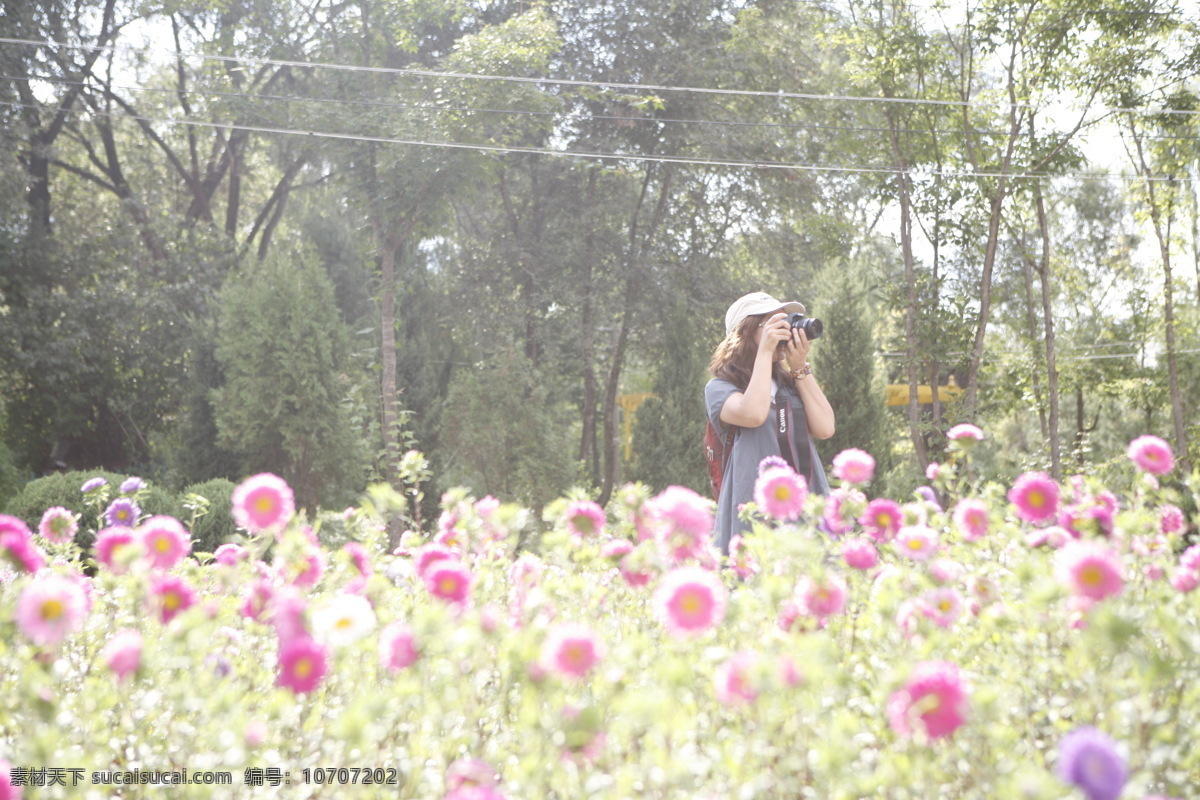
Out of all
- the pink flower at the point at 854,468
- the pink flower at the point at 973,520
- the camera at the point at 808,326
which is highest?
the camera at the point at 808,326

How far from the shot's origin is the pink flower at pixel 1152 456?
1716mm

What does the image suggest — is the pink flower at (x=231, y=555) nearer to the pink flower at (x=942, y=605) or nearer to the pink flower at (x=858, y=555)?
the pink flower at (x=858, y=555)

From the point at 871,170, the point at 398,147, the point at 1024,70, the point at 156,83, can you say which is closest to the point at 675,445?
the point at 871,170

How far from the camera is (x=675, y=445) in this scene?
9.76 meters

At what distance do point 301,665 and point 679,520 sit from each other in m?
0.62

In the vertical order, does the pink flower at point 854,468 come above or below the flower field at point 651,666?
above

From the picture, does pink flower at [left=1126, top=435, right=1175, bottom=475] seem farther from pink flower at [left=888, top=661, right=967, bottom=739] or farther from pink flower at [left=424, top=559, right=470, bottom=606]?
pink flower at [left=424, top=559, right=470, bottom=606]

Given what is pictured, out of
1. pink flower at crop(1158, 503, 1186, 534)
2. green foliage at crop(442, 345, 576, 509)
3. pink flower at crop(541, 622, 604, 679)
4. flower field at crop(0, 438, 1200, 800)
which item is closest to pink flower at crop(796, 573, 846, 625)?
flower field at crop(0, 438, 1200, 800)

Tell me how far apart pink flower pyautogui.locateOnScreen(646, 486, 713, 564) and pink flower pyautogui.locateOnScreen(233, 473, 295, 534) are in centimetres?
64

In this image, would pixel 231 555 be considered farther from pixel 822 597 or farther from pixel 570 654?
pixel 822 597

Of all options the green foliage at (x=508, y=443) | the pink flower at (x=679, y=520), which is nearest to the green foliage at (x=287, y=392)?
the green foliage at (x=508, y=443)

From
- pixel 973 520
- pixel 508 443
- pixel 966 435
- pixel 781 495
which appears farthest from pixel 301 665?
pixel 508 443

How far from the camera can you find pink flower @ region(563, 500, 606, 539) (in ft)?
5.49

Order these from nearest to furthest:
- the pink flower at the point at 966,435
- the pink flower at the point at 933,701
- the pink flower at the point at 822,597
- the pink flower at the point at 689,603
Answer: the pink flower at the point at 933,701, the pink flower at the point at 689,603, the pink flower at the point at 822,597, the pink flower at the point at 966,435
